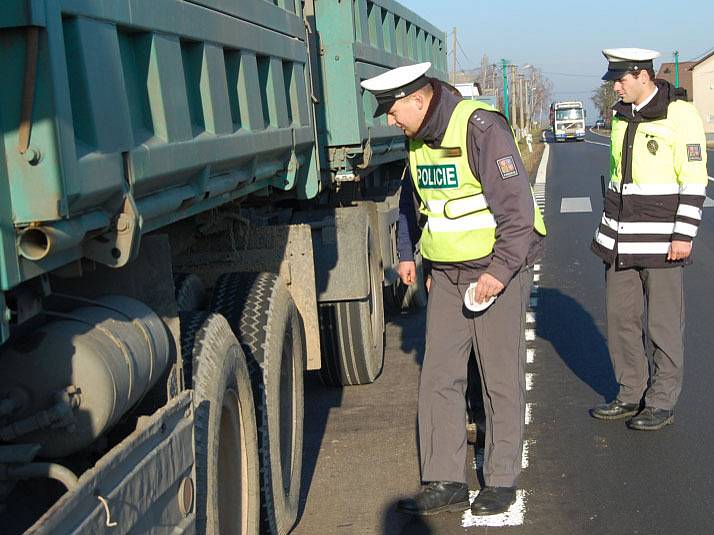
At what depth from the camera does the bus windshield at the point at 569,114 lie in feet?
233

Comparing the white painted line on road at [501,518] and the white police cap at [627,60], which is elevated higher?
the white police cap at [627,60]

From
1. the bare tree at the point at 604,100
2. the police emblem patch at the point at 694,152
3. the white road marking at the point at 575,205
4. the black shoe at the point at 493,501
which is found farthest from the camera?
the bare tree at the point at 604,100

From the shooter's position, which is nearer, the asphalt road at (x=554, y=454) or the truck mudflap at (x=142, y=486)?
the truck mudflap at (x=142, y=486)

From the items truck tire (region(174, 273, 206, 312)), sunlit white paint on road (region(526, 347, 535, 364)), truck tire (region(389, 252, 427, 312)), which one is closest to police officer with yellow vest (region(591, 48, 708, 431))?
sunlit white paint on road (region(526, 347, 535, 364))

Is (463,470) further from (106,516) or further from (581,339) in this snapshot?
(581,339)

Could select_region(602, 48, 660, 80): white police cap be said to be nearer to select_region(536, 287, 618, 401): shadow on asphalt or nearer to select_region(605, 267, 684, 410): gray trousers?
select_region(605, 267, 684, 410): gray trousers

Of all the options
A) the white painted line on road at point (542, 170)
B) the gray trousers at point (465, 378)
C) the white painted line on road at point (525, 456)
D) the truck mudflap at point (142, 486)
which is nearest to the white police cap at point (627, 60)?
the gray trousers at point (465, 378)

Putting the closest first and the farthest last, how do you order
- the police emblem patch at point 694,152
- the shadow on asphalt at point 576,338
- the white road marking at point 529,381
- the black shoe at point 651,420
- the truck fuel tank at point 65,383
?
the truck fuel tank at point 65,383, the police emblem patch at point 694,152, the black shoe at point 651,420, the white road marking at point 529,381, the shadow on asphalt at point 576,338

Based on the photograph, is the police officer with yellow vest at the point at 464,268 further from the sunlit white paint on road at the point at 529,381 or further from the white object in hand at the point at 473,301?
the sunlit white paint on road at the point at 529,381

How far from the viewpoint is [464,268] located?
5.07 meters

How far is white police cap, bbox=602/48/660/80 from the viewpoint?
6.01m

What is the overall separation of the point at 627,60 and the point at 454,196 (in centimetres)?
163

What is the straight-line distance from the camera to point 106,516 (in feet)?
8.26

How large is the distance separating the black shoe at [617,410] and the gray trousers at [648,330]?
0.10 ft
